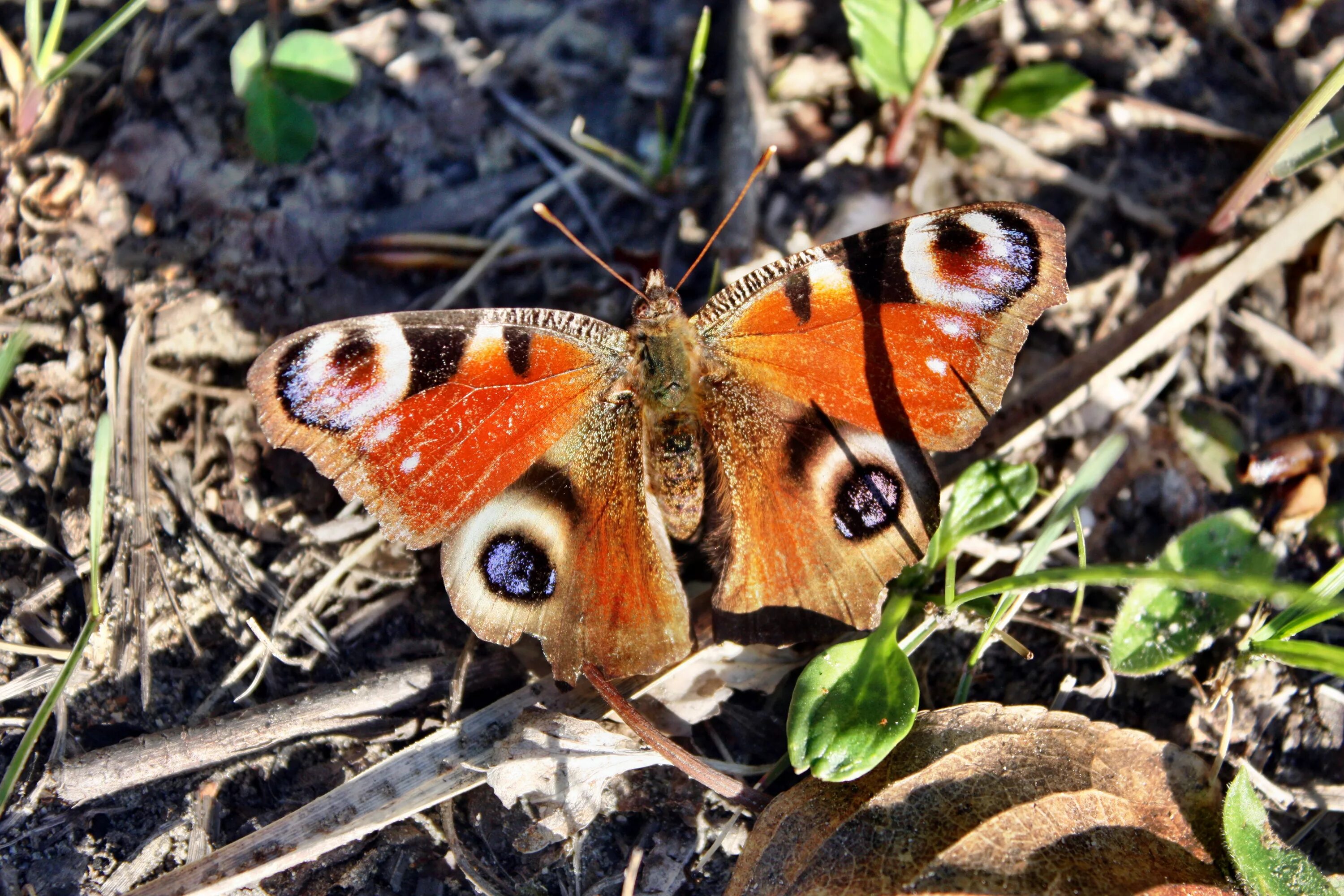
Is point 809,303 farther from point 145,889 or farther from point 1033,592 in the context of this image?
point 145,889

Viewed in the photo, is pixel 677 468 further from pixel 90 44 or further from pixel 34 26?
pixel 34 26

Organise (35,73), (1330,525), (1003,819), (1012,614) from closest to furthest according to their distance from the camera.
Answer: (1003,819) → (1012,614) → (1330,525) → (35,73)

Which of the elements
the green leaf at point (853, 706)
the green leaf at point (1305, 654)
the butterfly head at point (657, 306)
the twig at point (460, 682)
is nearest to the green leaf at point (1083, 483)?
the green leaf at point (853, 706)

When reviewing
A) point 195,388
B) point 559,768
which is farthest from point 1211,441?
point 195,388

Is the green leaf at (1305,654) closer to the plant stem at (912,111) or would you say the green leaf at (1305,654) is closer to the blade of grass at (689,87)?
the plant stem at (912,111)

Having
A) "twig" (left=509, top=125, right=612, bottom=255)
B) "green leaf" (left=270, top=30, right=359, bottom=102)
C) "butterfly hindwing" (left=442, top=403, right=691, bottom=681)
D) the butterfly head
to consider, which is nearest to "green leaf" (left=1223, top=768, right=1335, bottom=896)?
"butterfly hindwing" (left=442, top=403, right=691, bottom=681)

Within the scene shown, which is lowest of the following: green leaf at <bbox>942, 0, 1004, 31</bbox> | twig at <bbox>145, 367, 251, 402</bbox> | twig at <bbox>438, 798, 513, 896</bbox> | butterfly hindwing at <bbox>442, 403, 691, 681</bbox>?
twig at <bbox>438, 798, 513, 896</bbox>

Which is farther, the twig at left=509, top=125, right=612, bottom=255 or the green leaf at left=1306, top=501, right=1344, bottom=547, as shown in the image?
the twig at left=509, top=125, right=612, bottom=255

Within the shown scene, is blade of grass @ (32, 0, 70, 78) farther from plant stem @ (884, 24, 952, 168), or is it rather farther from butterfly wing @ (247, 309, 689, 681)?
plant stem @ (884, 24, 952, 168)
